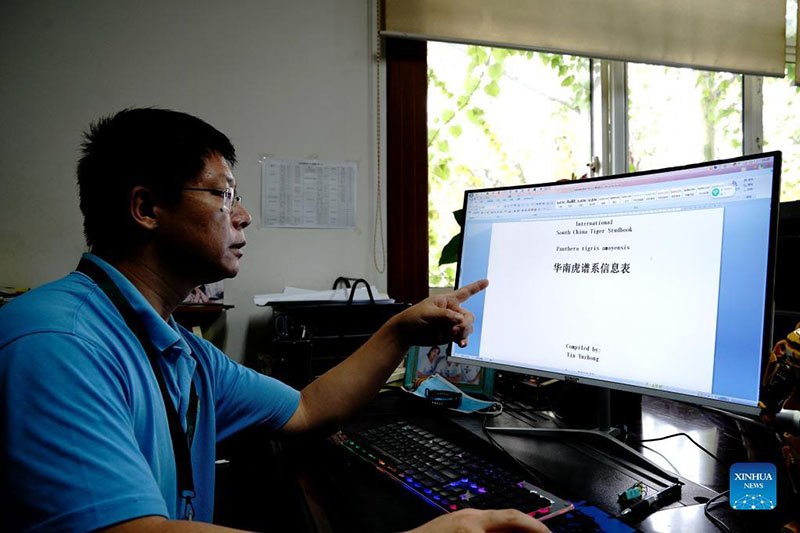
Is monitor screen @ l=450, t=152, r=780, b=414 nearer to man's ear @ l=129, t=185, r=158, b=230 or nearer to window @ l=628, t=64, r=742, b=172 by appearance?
man's ear @ l=129, t=185, r=158, b=230

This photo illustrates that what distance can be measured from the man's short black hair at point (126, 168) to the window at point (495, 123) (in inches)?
57.2

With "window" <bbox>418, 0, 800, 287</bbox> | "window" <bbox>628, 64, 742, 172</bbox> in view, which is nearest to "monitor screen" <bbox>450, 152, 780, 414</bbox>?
"window" <bbox>418, 0, 800, 287</bbox>

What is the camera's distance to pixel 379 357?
101 cm

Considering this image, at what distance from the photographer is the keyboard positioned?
2.14 ft

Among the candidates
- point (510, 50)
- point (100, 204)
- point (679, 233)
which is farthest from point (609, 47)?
point (100, 204)

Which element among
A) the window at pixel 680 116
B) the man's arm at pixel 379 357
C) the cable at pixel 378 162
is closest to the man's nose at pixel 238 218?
the man's arm at pixel 379 357

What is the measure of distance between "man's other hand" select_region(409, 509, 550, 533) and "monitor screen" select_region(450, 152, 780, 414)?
0.43 m

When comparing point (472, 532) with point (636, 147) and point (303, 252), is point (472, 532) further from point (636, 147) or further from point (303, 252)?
point (636, 147)

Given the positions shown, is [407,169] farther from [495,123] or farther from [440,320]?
[440,320]

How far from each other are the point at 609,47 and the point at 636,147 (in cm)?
51

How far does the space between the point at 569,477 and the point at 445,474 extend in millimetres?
203

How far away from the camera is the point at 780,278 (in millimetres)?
1103

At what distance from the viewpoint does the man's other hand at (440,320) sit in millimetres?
961

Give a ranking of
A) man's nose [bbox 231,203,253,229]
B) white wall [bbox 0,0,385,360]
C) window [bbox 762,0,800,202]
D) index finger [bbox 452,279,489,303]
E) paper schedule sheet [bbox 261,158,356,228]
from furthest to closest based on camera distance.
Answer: window [bbox 762,0,800,202], paper schedule sheet [bbox 261,158,356,228], white wall [bbox 0,0,385,360], index finger [bbox 452,279,489,303], man's nose [bbox 231,203,253,229]
